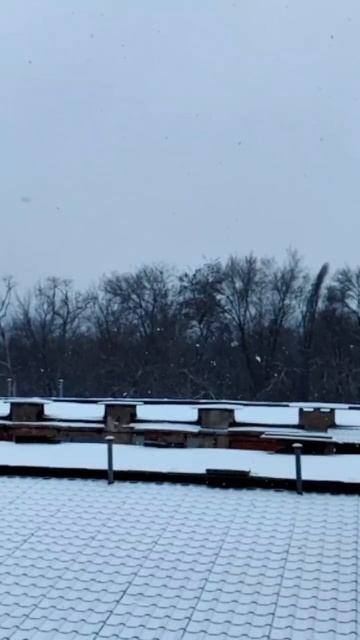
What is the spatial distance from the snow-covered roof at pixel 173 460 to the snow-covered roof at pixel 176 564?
2557 millimetres

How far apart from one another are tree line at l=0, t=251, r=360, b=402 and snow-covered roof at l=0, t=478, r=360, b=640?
32.6m

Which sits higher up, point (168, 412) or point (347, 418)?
point (168, 412)

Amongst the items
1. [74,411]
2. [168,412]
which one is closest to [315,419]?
[168,412]

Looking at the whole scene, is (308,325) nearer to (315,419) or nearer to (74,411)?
(74,411)

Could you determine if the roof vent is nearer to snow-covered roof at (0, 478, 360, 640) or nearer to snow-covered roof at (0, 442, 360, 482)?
snow-covered roof at (0, 442, 360, 482)

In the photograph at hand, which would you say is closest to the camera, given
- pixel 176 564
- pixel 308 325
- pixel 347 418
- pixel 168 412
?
pixel 176 564

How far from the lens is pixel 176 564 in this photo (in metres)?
7.41

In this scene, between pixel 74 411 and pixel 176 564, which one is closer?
pixel 176 564

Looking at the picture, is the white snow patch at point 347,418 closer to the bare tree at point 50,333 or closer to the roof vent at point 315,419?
the roof vent at point 315,419

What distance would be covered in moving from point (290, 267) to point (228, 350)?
20.3 feet

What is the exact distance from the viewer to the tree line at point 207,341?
141ft

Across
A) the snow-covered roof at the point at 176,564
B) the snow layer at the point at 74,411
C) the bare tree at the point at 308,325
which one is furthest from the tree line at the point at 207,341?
the snow-covered roof at the point at 176,564

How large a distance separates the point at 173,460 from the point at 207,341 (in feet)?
104

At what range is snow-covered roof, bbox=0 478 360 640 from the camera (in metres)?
6.29
